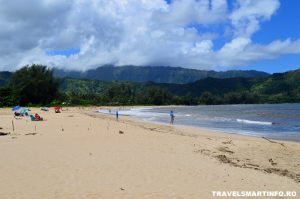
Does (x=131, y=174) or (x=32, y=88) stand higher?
(x=32, y=88)

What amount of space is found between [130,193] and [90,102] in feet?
438

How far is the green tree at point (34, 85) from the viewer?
97.7 m

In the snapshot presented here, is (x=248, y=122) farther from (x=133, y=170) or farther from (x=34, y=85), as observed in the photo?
(x=34, y=85)

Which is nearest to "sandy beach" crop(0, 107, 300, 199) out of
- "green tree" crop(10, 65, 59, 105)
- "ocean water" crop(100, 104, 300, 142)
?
"ocean water" crop(100, 104, 300, 142)

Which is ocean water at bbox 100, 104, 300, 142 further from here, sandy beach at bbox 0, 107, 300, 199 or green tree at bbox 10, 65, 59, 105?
green tree at bbox 10, 65, 59, 105

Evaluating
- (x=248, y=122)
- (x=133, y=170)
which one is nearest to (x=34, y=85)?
(x=248, y=122)

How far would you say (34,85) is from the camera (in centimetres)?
10031

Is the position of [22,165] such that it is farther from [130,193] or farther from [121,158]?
[130,193]

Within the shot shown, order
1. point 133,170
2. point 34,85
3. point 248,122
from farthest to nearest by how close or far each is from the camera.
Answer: point 34,85
point 248,122
point 133,170

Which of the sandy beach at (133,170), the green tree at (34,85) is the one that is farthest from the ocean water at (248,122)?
the green tree at (34,85)

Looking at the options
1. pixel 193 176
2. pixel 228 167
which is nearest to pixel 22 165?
pixel 193 176

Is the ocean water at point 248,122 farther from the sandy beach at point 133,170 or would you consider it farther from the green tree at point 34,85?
the green tree at point 34,85

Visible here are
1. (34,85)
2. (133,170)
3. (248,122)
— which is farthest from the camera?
(34,85)

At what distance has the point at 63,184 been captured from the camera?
966 centimetres
